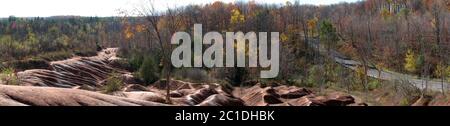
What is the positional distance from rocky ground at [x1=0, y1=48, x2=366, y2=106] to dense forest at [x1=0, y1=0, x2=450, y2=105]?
3.17 m

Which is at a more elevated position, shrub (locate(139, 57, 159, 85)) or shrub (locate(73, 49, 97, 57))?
shrub (locate(139, 57, 159, 85))

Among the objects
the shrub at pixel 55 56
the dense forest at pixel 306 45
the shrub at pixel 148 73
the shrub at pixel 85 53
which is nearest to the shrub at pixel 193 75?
the dense forest at pixel 306 45

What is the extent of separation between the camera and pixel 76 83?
4391 centimetres

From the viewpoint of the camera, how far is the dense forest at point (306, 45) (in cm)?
4731

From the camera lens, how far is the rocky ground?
9.67 m

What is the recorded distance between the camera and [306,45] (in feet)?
238

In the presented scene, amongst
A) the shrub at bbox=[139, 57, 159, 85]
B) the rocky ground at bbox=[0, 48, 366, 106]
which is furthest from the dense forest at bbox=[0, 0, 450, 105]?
the rocky ground at bbox=[0, 48, 366, 106]

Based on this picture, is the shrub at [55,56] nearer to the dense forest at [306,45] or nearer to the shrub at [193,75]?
the dense forest at [306,45]

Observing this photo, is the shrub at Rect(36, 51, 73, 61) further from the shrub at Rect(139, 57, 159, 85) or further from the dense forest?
the shrub at Rect(139, 57, 159, 85)

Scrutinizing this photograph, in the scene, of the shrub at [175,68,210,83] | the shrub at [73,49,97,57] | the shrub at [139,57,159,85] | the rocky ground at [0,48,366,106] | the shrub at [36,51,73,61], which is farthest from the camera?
the shrub at [73,49,97,57]
